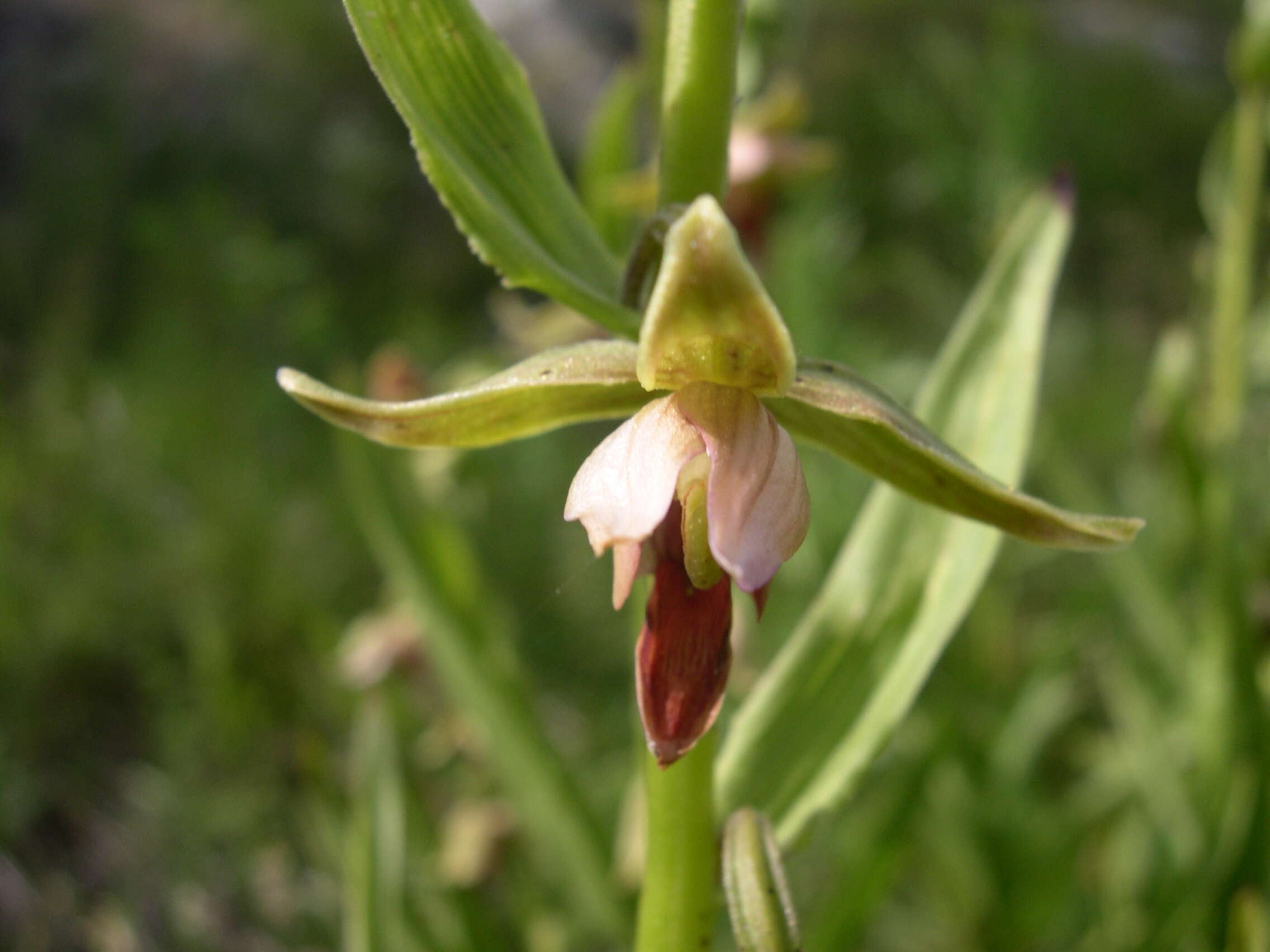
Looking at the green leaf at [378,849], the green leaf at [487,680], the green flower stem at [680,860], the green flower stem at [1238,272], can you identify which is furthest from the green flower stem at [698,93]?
the green flower stem at [1238,272]

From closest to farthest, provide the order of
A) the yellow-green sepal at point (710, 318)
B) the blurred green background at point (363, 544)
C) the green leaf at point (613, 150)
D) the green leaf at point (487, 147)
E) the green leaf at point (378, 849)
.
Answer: the yellow-green sepal at point (710, 318), the green leaf at point (487, 147), the green leaf at point (378, 849), the green leaf at point (613, 150), the blurred green background at point (363, 544)

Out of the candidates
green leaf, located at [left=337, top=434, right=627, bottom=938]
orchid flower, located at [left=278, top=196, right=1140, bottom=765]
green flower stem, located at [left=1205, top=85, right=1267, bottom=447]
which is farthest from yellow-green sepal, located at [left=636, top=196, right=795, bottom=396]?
green flower stem, located at [left=1205, top=85, right=1267, bottom=447]

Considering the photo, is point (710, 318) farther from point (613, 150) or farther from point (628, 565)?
point (613, 150)

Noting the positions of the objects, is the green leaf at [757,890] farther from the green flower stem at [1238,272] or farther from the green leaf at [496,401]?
the green flower stem at [1238,272]

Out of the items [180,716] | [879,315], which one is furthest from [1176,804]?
[879,315]

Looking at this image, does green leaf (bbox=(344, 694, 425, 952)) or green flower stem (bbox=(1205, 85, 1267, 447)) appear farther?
green flower stem (bbox=(1205, 85, 1267, 447))

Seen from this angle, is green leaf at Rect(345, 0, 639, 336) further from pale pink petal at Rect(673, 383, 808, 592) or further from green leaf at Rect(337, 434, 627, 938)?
green leaf at Rect(337, 434, 627, 938)
